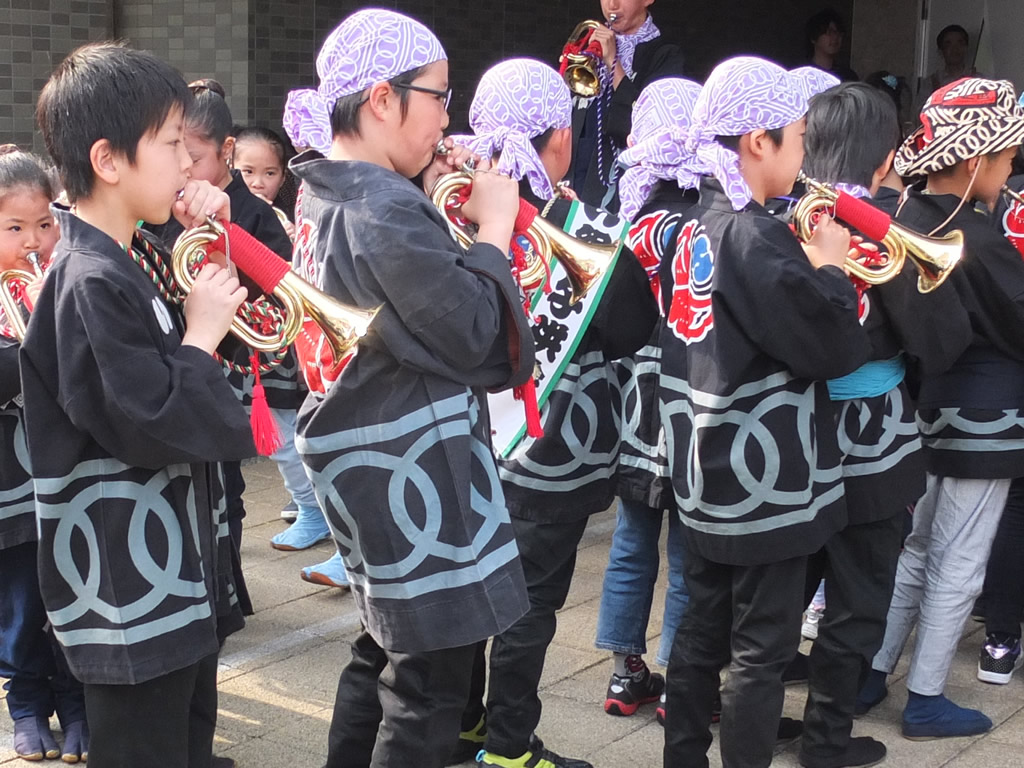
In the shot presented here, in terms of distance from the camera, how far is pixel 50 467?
2295 millimetres

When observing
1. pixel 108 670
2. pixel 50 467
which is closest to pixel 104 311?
pixel 50 467

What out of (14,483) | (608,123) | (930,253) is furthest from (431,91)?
(608,123)

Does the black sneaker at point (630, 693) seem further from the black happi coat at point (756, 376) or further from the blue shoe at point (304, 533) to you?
the blue shoe at point (304, 533)

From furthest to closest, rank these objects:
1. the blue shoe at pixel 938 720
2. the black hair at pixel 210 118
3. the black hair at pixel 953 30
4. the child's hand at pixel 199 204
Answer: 1. the black hair at pixel 953 30
2. the black hair at pixel 210 118
3. the blue shoe at pixel 938 720
4. the child's hand at pixel 199 204

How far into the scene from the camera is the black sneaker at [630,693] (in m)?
3.71

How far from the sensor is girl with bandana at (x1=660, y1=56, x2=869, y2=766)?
284cm

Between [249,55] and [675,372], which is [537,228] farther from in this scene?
[249,55]

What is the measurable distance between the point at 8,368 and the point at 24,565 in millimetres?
627

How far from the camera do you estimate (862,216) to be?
9.97 feet

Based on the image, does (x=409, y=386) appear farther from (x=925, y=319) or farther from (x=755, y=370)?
(x=925, y=319)

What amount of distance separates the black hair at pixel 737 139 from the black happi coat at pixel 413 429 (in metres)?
0.78

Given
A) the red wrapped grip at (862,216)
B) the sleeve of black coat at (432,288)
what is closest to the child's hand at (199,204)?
the sleeve of black coat at (432,288)

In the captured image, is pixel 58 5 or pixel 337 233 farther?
pixel 58 5

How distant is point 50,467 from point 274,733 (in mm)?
1554
